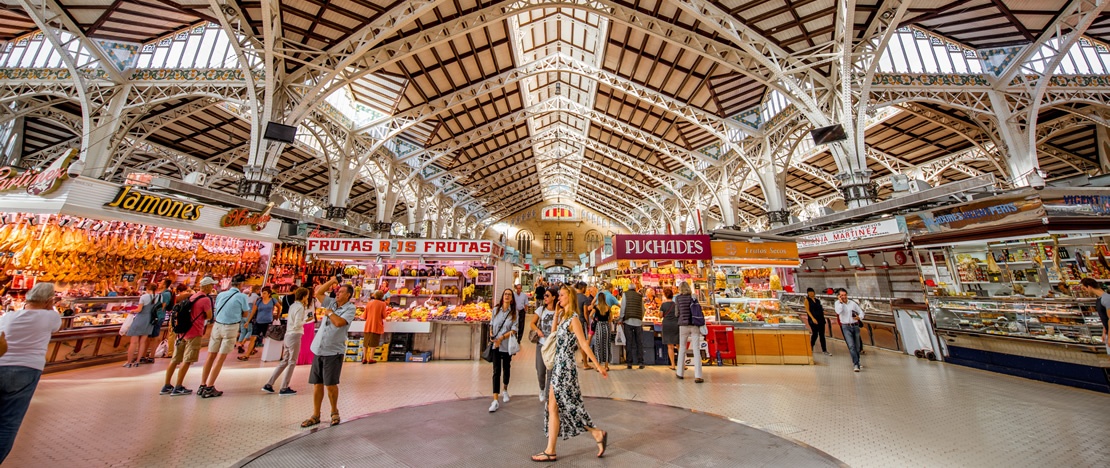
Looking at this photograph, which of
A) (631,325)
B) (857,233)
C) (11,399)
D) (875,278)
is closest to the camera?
(11,399)

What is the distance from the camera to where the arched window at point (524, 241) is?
3709cm

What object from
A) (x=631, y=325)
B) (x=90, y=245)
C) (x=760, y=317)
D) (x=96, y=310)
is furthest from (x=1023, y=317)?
(x=90, y=245)

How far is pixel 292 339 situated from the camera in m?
4.71

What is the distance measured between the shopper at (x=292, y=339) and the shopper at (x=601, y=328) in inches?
A: 183

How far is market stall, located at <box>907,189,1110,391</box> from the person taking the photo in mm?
5109

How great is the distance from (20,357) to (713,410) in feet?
19.6

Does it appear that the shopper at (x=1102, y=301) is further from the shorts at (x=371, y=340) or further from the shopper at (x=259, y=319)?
the shopper at (x=259, y=319)

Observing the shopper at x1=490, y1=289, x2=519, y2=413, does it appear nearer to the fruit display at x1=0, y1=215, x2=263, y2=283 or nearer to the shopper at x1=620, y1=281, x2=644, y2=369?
the shopper at x1=620, y1=281, x2=644, y2=369

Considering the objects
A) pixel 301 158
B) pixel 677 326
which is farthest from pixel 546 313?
pixel 301 158

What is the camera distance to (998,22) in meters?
9.56

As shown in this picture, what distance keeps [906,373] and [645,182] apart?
1932 centimetres

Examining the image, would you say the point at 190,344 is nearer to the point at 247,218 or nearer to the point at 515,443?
the point at 515,443

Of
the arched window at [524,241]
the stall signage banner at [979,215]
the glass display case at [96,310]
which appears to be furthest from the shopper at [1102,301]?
the arched window at [524,241]

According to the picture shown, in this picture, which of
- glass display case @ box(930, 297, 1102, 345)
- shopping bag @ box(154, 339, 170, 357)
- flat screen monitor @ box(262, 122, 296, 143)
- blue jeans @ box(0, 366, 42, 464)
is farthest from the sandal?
flat screen monitor @ box(262, 122, 296, 143)
